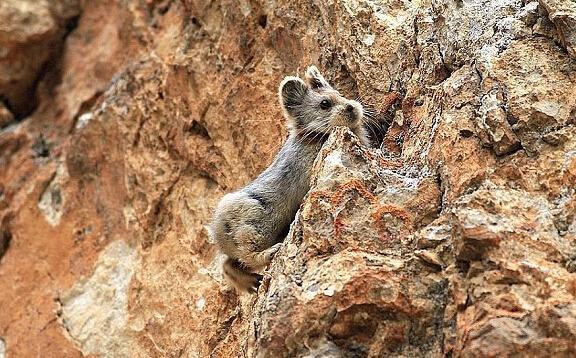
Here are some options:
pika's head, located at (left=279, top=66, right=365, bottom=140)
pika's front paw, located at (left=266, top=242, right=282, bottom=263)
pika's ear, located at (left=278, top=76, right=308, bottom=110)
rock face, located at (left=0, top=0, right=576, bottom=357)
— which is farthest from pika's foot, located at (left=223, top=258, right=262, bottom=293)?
pika's ear, located at (left=278, top=76, right=308, bottom=110)

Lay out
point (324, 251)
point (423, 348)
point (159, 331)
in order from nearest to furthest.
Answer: point (423, 348) → point (324, 251) → point (159, 331)

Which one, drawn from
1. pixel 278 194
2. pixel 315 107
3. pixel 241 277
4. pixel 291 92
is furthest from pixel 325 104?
pixel 241 277

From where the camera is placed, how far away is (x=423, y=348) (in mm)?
4754

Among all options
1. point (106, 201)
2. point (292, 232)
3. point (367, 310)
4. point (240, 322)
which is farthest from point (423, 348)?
point (106, 201)

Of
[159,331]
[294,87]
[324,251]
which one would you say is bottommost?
[159,331]

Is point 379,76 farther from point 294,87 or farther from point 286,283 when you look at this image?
point 286,283

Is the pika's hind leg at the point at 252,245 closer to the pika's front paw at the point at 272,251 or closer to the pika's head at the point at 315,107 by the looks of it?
the pika's front paw at the point at 272,251

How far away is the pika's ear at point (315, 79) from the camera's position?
23.0 feet

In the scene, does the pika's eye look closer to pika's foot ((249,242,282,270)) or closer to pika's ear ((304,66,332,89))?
pika's ear ((304,66,332,89))

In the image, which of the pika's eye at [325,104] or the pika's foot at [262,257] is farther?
the pika's eye at [325,104]

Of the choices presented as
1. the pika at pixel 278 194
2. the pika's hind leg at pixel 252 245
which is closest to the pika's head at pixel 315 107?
the pika at pixel 278 194

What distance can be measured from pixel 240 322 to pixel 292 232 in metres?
1.50

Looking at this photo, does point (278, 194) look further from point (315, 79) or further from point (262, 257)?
point (315, 79)

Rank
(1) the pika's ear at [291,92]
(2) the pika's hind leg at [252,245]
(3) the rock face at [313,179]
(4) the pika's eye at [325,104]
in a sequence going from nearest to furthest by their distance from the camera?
(3) the rock face at [313,179], (2) the pika's hind leg at [252,245], (4) the pika's eye at [325,104], (1) the pika's ear at [291,92]
